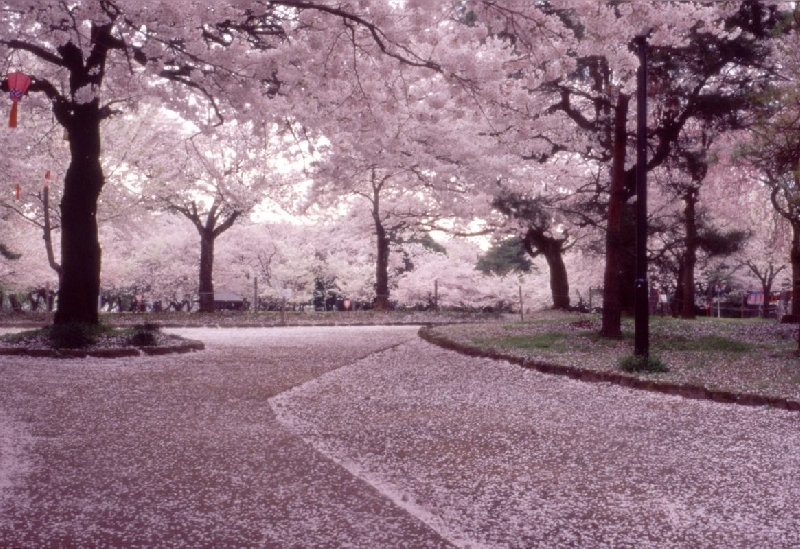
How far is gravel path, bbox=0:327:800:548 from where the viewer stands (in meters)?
3.93

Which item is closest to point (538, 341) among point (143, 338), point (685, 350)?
point (685, 350)

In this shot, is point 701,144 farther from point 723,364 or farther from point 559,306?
point 723,364

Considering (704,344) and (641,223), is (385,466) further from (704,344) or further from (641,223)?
(704,344)

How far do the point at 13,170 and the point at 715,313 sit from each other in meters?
46.0

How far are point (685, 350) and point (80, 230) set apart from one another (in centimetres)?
1174

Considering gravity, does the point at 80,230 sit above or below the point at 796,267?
below

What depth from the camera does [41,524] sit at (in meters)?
3.98

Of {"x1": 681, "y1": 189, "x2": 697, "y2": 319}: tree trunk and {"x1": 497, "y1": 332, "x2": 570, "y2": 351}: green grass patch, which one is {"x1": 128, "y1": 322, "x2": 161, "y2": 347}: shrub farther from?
{"x1": 681, "y1": 189, "x2": 697, "y2": 319}: tree trunk

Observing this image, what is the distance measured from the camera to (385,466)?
5.43 m

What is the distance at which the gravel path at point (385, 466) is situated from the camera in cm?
393

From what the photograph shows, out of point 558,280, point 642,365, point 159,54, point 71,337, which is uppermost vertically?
point 159,54

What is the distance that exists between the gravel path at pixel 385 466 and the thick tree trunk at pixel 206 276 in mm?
24283

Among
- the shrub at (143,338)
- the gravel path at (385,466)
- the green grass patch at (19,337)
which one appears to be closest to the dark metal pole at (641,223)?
the gravel path at (385,466)

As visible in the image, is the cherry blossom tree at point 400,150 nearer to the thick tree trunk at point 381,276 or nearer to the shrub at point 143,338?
the thick tree trunk at point 381,276
